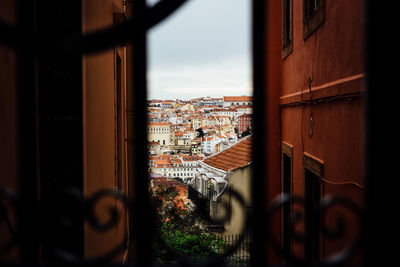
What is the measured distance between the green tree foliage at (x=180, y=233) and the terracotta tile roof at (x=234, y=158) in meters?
1.76

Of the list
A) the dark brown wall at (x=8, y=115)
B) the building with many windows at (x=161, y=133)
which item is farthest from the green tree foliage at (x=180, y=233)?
the building with many windows at (x=161, y=133)

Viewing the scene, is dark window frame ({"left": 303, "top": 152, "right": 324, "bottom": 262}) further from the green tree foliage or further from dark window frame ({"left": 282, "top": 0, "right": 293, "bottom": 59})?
the green tree foliage

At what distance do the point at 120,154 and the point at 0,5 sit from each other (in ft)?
20.7

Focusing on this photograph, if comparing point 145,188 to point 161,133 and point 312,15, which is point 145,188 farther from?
point 161,133

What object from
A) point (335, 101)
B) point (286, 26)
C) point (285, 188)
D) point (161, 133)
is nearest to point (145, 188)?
point (335, 101)

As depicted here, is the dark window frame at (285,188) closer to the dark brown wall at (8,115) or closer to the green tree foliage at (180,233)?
the green tree foliage at (180,233)

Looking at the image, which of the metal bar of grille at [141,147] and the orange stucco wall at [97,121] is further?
the orange stucco wall at [97,121]

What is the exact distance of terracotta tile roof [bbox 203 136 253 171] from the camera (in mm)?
10919

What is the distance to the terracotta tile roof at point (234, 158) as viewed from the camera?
10919 millimetres

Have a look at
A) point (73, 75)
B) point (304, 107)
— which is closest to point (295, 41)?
point (304, 107)

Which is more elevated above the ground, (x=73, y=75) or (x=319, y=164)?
(x=73, y=75)

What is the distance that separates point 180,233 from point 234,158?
9.38ft

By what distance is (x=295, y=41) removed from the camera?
6.93 meters

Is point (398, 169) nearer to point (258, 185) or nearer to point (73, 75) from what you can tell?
point (258, 185)
